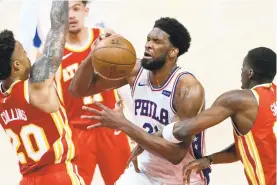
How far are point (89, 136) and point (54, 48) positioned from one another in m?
1.48

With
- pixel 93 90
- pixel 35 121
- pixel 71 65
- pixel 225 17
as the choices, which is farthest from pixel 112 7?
pixel 35 121

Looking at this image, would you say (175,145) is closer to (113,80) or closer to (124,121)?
(124,121)

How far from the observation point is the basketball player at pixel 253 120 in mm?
4504

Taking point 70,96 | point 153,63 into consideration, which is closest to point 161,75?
point 153,63

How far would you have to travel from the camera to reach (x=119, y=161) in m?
6.29

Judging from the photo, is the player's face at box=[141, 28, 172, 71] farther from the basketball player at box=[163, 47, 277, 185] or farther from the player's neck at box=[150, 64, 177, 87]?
the basketball player at box=[163, 47, 277, 185]

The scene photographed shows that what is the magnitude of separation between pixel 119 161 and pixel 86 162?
275 millimetres

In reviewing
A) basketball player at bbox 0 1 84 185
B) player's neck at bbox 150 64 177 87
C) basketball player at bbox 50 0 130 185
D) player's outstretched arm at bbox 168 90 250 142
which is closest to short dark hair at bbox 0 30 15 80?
basketball player at bbox 0 1 84 185

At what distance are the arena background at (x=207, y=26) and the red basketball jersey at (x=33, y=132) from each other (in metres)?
2.86

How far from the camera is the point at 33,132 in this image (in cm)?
486

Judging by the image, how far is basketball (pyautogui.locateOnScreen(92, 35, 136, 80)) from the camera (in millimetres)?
4848

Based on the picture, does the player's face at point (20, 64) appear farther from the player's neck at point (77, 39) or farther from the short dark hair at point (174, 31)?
the player's neck at point (77, 39)

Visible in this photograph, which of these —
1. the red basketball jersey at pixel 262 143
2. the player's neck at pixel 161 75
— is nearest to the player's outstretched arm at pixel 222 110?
the red basketball jersey at pixel 262 143

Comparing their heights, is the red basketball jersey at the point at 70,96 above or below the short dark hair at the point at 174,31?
below
